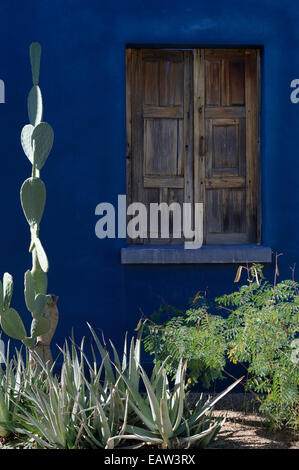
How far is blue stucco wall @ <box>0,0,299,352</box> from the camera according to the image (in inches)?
215

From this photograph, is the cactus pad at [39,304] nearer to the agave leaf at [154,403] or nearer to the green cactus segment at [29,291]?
the green cactus segment at [29,291]

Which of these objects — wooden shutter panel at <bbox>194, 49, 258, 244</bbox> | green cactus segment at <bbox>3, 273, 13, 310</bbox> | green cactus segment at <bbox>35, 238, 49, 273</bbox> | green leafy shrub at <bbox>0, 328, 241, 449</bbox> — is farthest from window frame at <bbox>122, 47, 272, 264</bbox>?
green leafy shrub at <bbox>0, 328, 241, 449</bbox>

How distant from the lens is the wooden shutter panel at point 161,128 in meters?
5.70

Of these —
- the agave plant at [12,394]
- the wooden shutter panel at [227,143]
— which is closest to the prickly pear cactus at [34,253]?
the agave plant at [12,394]

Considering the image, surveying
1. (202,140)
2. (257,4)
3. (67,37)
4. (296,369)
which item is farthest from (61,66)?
(296,369)

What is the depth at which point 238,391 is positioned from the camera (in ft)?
18.1

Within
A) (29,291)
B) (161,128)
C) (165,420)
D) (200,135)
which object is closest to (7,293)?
(29,291)

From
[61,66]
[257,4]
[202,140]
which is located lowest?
[202,140]

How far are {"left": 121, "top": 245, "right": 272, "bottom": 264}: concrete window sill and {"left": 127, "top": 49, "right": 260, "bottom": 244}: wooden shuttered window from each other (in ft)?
0.79

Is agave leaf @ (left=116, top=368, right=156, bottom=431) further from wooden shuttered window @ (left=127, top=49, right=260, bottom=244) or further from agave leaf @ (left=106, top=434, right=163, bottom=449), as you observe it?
wooden shuttered window @ (left=127, top=49, right=260, bottom=244)

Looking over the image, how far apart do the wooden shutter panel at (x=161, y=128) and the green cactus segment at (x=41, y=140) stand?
55.3 inches

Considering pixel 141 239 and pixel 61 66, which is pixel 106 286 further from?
pixel 61 66

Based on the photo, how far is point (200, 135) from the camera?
572 cm

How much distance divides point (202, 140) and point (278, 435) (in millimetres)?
2748
